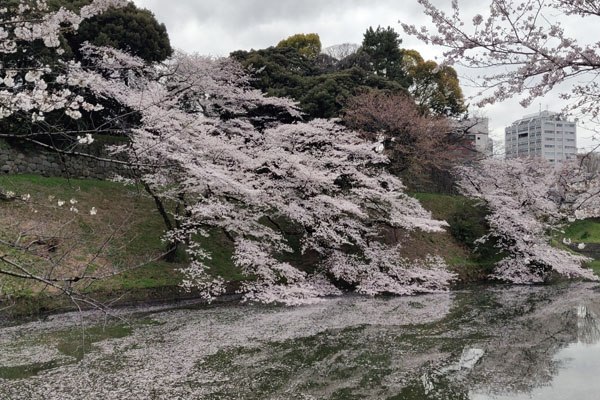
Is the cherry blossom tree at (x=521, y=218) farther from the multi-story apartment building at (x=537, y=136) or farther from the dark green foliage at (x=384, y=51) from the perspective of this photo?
the dark green foliage at (x=384, y=51)

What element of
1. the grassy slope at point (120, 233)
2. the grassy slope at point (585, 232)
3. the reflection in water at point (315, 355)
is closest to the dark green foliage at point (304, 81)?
the grassy slope at point (120, 233)

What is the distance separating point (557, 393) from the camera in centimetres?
646

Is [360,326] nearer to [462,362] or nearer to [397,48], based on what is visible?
[462,362]

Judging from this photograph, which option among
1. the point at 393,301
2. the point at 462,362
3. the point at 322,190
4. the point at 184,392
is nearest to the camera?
the point at 184,392

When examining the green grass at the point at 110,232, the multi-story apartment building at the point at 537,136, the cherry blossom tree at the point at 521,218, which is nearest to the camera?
the multi-story apartment building at the point at 537,136

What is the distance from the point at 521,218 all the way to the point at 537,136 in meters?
5.47

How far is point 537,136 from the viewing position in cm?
1502

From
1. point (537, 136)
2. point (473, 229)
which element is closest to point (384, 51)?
point (473, 229)

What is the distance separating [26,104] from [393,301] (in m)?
11.8

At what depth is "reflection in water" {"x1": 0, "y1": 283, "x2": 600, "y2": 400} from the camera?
636 cm

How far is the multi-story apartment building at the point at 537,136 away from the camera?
9.14 meters

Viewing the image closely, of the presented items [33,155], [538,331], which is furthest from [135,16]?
[538,331]

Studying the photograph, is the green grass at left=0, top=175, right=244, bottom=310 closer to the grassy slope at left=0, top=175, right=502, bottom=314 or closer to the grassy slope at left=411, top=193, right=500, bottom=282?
the grassy slope at left=0, top=175, right=502, bottom=314

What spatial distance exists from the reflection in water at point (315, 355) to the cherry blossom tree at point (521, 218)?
6150 mm
